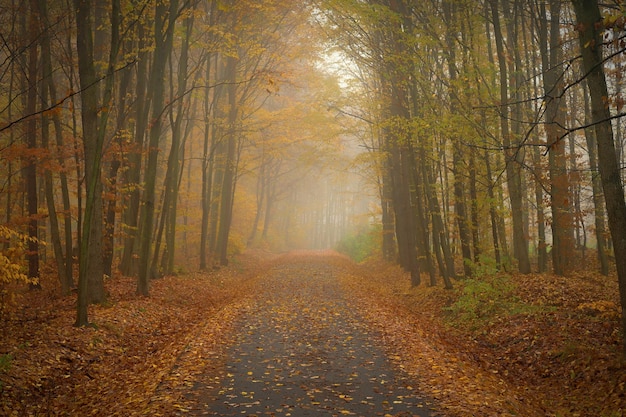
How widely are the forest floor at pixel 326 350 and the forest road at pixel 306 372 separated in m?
0.04

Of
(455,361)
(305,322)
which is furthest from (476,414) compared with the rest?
(305,322)

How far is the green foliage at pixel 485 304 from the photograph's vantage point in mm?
10678

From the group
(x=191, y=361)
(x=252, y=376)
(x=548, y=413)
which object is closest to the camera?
(x=548, y=413)

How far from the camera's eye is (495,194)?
16.8 metres

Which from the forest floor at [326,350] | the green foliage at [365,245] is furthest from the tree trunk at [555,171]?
the green foliage at [365,245]

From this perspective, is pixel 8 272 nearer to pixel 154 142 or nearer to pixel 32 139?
pixel 154 142

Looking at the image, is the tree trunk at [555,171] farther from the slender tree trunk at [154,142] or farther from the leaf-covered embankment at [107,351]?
the slender tree trunk at [154,142]

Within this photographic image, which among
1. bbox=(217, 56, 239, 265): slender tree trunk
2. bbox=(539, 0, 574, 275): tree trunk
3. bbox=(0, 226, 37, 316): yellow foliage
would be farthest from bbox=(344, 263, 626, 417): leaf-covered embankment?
bbox=(217, 56, 239, 265): slender tree trunk

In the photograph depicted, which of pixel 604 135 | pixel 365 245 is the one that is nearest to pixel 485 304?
pixel 604 135

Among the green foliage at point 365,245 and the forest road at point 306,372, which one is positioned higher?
the green foliage at point 365,245

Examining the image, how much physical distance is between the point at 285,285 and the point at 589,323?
10985mm

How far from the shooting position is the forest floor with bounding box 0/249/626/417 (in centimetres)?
624

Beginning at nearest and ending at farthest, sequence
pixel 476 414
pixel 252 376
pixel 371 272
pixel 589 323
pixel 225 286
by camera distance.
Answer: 1. pixel 476 414
2. pixel 252 376
3. pixel 589 323
4. pixel 225 286
5. pixel 371 272

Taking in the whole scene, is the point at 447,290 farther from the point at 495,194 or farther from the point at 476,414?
the point at 476,414
